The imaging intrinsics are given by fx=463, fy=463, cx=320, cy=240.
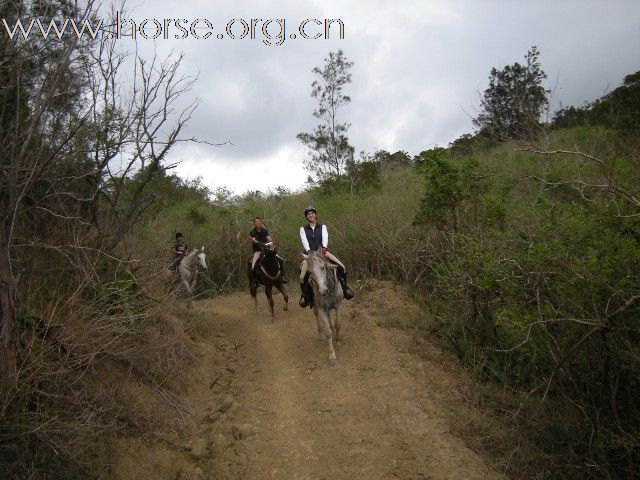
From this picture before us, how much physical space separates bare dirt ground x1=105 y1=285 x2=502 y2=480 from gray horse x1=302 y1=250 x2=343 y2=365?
0.52 m

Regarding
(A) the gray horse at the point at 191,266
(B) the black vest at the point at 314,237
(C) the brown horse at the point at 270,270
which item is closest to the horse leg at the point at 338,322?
(B) the black vest at the point at 314,237

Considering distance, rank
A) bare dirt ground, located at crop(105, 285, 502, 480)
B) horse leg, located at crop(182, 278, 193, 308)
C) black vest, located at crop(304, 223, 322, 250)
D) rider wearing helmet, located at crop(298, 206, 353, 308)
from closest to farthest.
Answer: bare dirt ground, located at crop(105, 285, 502, 480)
rider wearing helmet, located at crop(298, 206, 353, 308)
black vest, located at crop(304, 223, 322, 250)
horse leg, located at crop(182, 278, 193, 308)

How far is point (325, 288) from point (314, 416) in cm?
220

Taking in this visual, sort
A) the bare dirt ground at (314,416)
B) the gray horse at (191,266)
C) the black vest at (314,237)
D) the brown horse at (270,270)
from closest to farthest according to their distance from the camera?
1. the bare dirt ground at (314,416)
2. the black vest at (314,237)
3. the brown horse at (270,270)
4. the gray horse at (191,266)

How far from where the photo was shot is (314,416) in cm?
662

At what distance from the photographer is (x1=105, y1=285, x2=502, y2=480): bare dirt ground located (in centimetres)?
555

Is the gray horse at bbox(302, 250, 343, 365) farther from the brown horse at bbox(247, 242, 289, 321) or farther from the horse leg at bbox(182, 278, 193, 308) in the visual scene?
the horse leg at bbox(182, 278, 193, 308)

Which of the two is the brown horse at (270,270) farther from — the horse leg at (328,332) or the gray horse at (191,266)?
the horse leg at (328,332)

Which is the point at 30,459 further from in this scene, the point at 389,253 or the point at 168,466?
the point at 389,253

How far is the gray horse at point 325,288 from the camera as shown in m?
8.13

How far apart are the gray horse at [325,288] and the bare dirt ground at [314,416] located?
52 cm

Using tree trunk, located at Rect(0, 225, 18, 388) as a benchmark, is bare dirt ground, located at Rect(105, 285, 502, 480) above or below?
below

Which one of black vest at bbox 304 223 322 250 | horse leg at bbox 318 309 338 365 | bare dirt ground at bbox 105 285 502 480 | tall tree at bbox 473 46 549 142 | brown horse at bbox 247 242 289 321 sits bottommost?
bare dirt ground at bbox 105 285 502 480

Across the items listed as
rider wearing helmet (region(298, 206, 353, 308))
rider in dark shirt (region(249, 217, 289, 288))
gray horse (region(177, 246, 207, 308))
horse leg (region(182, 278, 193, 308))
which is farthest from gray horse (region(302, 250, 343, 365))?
gray horse (region(177, 246, 207, 308))
